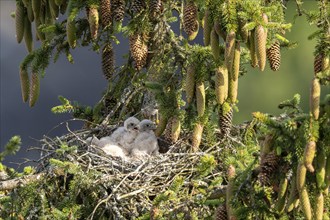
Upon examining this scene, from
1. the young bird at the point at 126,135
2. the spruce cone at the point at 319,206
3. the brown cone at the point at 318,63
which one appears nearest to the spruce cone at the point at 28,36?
the young bird at the point at 126,135

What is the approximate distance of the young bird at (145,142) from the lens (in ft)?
26.2

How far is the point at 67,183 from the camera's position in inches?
289

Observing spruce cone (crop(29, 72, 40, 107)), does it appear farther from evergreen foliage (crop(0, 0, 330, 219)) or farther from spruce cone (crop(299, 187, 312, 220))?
spruce cone (crop(299, 187, 312, 220))

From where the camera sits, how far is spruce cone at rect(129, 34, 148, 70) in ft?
24.6

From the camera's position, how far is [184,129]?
782cm

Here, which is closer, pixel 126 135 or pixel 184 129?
pixel 184 129

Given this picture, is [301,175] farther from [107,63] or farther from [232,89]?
[107,63]

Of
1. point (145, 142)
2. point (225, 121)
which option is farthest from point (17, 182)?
point (225, 121)

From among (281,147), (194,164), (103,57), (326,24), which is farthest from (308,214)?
(103,57)

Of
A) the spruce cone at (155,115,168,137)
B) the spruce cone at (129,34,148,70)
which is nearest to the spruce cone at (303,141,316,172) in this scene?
the spruce cone at (155,115,168,137)

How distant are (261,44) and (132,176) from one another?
1.73 meters

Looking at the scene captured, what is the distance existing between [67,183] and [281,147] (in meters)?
2.57

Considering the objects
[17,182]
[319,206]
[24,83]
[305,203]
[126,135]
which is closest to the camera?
[305,203]

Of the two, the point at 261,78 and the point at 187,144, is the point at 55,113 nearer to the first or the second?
the point at 187,144
